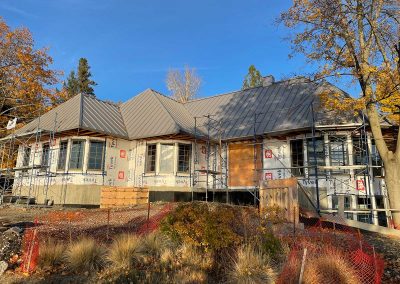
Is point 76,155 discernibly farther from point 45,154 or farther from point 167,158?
point 167,158

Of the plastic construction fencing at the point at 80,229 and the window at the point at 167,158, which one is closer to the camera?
the plastic construction fencing at the point at 80,229

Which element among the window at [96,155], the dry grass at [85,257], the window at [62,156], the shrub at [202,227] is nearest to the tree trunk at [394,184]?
the shrub at [202,227]

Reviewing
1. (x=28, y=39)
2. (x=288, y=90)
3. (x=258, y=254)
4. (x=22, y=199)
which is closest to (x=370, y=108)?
(x=288, y=90)

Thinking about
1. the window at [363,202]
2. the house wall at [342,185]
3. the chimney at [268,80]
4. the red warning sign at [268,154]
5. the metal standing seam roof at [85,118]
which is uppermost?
A: the chimney at [268,80]

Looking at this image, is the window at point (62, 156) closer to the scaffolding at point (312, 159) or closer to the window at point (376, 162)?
the scaffolding at point (312, 159)

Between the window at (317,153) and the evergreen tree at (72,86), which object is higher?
the evergreen tree at (72,86)

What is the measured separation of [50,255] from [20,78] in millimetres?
27300

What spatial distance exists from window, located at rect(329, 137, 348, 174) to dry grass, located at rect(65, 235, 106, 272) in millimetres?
13359

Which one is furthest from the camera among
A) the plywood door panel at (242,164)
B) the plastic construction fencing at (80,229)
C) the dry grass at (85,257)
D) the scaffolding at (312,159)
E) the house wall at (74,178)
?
the plywood door panel at (242,164)

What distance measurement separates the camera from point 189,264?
7.12m

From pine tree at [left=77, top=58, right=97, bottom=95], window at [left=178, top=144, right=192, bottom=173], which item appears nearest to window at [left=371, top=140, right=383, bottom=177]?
window at [left=178, top=144, right=192, bottom=173]

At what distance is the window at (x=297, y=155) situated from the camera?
17.9 meters

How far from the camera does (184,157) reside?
66.2ft

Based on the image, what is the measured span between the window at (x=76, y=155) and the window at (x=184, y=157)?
5538 millimetres
